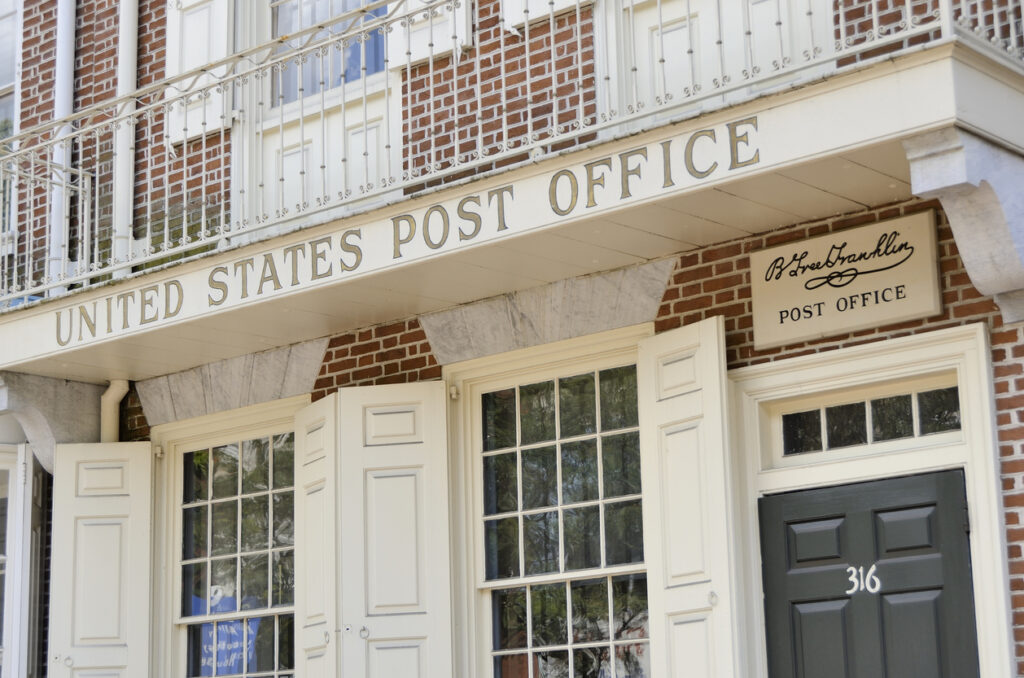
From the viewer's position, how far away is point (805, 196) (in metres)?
7.23

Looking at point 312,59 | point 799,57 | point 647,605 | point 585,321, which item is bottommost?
point 647,605

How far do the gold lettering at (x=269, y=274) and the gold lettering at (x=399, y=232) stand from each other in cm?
79

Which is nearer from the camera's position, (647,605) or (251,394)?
(647,605)

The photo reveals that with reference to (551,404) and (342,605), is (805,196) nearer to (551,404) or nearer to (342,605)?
(551,404)

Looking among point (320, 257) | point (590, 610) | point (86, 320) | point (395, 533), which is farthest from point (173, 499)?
point (590, 610)

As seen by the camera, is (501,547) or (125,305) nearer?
(501,547)

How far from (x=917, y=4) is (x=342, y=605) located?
4.22 meters

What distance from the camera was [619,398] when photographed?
27.4 ft

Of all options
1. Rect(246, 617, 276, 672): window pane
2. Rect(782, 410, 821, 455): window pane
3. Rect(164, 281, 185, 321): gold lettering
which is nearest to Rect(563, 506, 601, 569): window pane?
Rect(782, 410, 821, 455): window pane

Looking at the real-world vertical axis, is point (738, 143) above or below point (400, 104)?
below

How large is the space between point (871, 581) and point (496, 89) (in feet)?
11.3

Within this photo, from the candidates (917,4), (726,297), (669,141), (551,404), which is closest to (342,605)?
(551,404)

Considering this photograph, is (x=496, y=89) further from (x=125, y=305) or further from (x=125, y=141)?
(x=125, y=141)

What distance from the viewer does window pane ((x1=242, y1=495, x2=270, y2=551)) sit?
31.9 feet
